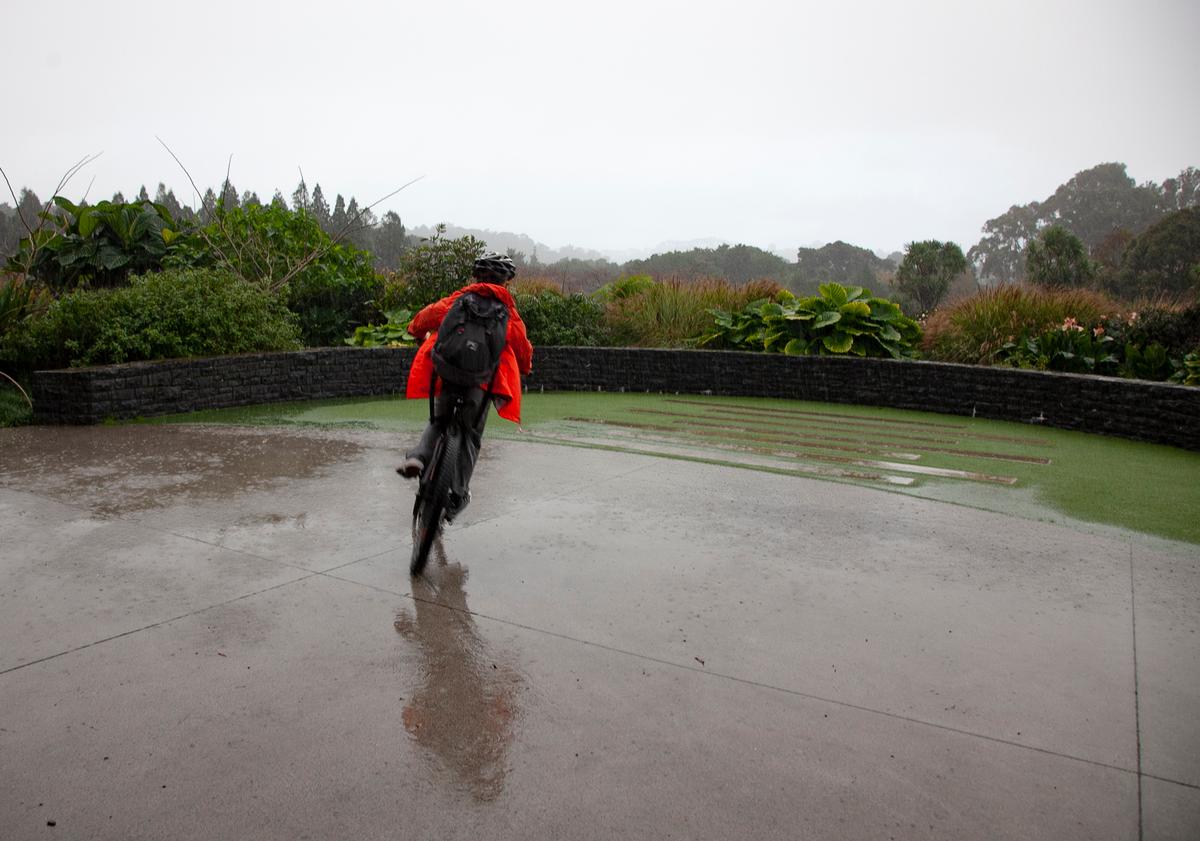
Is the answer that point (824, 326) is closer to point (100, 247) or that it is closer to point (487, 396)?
point (487, 396)

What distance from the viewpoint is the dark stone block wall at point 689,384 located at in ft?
29.7

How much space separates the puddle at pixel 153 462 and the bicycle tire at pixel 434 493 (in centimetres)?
220

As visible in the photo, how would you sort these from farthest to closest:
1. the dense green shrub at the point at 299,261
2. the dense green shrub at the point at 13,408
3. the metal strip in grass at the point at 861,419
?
the dense green shrub at the point at 299,261 → the metal strip in grass at the point at 861,419 → the dense green shrub at the point at 13,408

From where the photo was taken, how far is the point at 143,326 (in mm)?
10219

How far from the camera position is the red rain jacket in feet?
15.8

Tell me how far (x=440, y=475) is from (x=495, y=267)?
1120 mm

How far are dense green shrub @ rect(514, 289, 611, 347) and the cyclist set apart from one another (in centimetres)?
892

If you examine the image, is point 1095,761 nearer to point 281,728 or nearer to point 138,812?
point 281,728

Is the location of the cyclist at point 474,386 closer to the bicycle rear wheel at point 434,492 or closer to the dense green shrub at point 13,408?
the bicycle rear wheel at point 434,492

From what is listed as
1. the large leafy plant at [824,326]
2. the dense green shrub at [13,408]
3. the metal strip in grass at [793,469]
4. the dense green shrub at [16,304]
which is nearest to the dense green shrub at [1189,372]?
the large leafy plant at [824,326]

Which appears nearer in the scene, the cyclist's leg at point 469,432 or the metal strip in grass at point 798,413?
the cyclist's leg at point 469,432

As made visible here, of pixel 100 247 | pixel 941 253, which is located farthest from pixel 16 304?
pixel 941 253

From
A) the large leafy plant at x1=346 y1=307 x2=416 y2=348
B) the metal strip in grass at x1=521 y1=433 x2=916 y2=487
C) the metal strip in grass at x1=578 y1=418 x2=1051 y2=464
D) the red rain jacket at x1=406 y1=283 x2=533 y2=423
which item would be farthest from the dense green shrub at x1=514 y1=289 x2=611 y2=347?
the red rain jacket at x1=406 y1=283 x2=533 y2=423

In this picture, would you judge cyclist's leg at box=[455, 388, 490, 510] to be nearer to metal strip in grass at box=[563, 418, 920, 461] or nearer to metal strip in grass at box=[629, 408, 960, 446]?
metal strip in grass at box=[563, 418, 920, 461]
